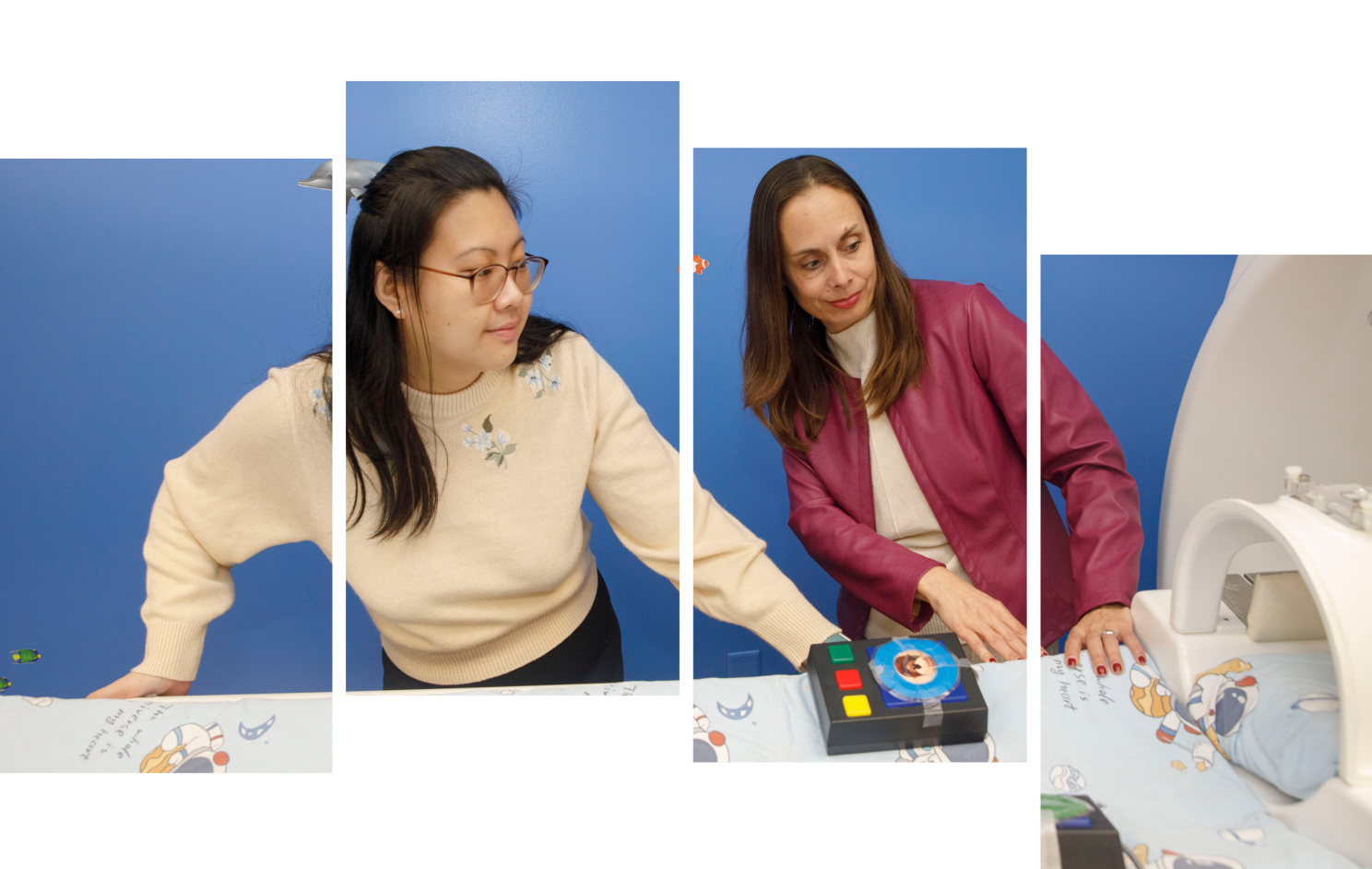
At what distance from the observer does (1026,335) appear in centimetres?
147

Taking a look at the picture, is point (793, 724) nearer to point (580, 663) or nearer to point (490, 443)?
point (580, 663)

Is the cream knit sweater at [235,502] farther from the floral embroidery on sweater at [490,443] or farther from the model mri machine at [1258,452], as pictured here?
the model mri machine at [1258,452]

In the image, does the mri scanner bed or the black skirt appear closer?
the mri scanner bed

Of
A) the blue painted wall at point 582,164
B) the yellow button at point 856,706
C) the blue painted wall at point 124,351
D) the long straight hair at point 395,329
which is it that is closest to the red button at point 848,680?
the yellow button at point 856,706

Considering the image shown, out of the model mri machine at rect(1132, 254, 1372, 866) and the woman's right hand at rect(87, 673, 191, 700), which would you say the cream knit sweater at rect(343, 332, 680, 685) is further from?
the model mri machine at rect(1132, 254, 1372, 866)

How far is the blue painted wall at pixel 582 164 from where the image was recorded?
1.46m

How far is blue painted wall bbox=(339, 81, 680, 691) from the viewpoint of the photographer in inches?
57.3

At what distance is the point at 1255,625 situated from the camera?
4.48 feet

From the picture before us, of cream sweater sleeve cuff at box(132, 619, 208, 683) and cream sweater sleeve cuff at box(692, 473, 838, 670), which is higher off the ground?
cream sweater sleeve cuff at box(692, 473, 838, 670)

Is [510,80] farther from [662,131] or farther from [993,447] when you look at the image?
[993,447]

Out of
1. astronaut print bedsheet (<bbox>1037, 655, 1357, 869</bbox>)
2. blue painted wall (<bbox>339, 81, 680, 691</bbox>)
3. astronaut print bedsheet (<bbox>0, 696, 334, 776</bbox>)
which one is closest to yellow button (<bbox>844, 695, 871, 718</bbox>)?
astronaut print bedsheet (<bbox>1037, 655, 1357, 869</bbox>)

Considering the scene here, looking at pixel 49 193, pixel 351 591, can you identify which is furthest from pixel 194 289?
pixel 351 591

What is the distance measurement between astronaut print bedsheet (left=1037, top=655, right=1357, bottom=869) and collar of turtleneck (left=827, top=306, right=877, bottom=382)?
0.61 metres

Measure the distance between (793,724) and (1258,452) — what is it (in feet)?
3.14
